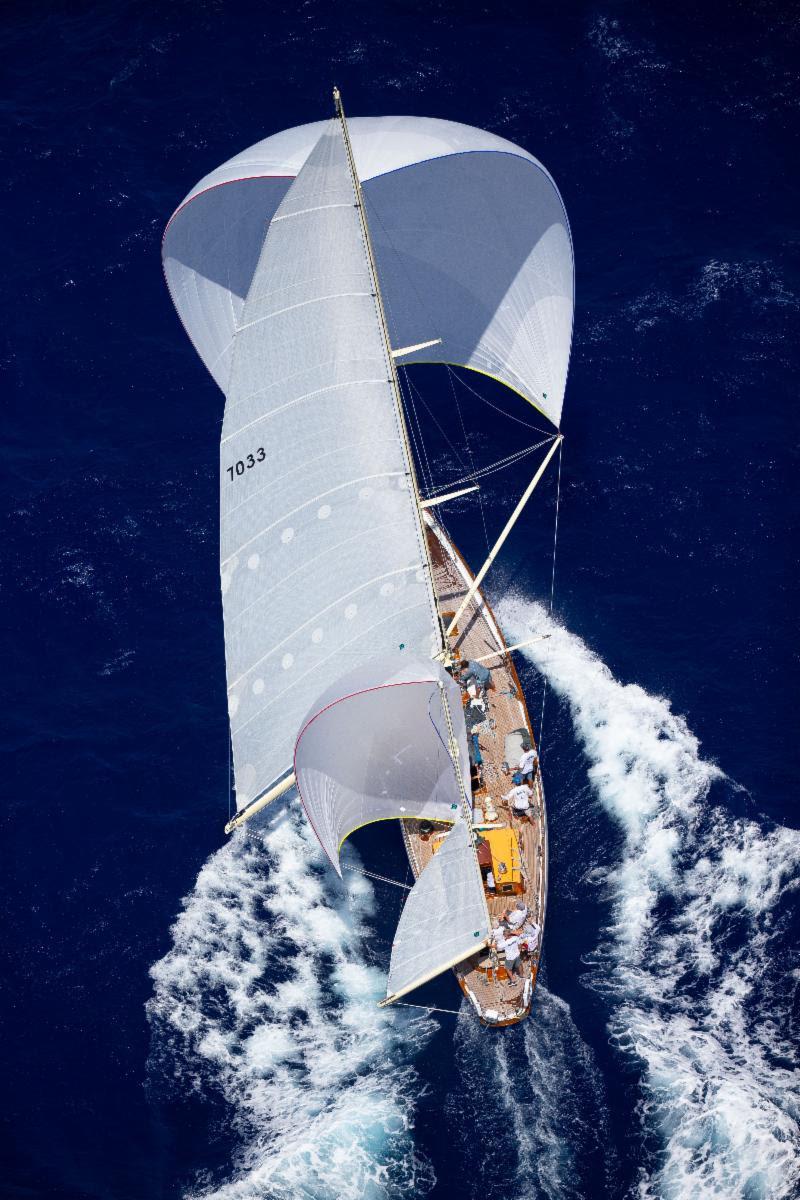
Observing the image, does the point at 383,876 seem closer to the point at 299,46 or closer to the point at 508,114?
the point at 508,114

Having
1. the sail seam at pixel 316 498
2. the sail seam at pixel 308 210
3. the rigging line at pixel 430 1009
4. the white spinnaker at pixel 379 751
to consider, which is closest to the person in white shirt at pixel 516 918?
the rigging line at pixel 430 1009

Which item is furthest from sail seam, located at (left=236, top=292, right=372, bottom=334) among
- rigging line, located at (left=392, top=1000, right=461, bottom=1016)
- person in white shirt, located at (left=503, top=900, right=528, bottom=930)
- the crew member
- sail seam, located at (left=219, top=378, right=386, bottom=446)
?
rigging line, located at (left=392, top=1000, right=461, bottom=1016)

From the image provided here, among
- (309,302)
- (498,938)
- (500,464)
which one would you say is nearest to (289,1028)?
(498,938)

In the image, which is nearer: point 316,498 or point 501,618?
point 316,498

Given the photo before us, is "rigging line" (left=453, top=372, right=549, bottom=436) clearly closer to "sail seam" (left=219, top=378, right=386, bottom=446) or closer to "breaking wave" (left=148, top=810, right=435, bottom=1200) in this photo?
"sail seam" (left=219, top=378, right=386, bottom=446)

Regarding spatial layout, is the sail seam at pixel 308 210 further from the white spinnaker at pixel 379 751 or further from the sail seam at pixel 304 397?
the white spinnaker at pixel 379 751

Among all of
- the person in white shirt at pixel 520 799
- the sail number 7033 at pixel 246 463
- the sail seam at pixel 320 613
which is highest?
the sail number 7033 at pixel 246 463

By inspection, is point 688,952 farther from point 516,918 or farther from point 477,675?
point 477,675
